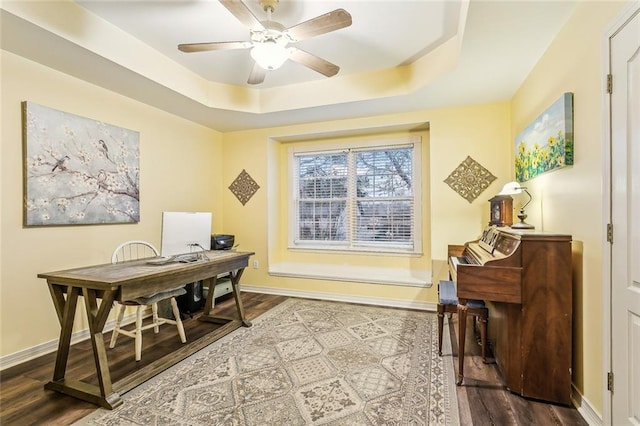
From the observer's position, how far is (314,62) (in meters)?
2.41

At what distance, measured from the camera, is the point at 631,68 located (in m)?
1.38

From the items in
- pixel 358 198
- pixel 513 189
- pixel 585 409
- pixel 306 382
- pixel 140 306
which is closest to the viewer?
pixel 585 409

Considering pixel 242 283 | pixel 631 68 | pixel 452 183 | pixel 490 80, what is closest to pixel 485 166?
pixel 452 183

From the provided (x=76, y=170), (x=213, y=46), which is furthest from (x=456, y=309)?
(x=76, y=170)

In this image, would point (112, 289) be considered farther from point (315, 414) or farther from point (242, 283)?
point (242, 283)

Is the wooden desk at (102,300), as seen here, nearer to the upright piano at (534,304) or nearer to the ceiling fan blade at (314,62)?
the ceiling fan blade at (314,62)

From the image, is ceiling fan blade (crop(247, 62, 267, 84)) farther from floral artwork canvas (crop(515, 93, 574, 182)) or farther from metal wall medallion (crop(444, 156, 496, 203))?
metal wall medallion (crop(444, 156, 496, 203))

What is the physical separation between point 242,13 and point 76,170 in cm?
216

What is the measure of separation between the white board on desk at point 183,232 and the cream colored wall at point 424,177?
1.56 metres

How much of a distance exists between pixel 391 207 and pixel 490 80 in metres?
1.92

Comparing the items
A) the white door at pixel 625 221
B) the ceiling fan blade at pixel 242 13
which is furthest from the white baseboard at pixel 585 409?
the ceiling fan blade at pixel 242 13

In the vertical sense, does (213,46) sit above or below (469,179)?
above

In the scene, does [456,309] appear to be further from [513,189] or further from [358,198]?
[358,198]

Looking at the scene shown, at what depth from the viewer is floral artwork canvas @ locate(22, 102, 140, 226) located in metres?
2.49
